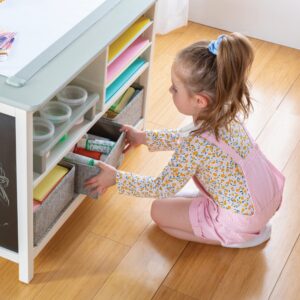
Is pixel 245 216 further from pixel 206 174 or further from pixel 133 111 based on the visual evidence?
pixel 133 111

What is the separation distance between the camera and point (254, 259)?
5.56 feet

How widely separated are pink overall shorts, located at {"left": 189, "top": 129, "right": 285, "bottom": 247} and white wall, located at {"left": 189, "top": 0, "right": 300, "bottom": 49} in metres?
1.25

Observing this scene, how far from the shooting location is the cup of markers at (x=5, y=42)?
1.37m

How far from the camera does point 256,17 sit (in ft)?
9.11

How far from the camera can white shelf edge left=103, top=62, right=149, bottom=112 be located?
1.68 m

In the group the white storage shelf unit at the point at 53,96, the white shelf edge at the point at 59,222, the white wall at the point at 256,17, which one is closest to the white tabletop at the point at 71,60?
the white storage shelf unit at the point at 53,96

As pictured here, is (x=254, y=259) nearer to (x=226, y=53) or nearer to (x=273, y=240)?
(x=273, y=240)

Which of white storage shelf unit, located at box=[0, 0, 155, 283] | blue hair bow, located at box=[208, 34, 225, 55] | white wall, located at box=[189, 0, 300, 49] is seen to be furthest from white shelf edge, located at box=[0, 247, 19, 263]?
white wall, located at box=[189, 0, 300, 49]

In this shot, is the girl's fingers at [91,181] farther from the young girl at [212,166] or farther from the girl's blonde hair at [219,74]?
the girl's blonde hair at [219,74]

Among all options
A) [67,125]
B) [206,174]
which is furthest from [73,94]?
[206,174]

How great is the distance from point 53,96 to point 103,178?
33 centimetres

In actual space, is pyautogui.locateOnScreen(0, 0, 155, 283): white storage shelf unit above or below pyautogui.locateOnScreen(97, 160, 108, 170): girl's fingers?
above

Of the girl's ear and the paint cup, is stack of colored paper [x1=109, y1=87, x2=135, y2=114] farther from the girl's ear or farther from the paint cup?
the girl's ear

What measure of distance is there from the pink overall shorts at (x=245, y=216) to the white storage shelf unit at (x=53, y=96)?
0.33 m
